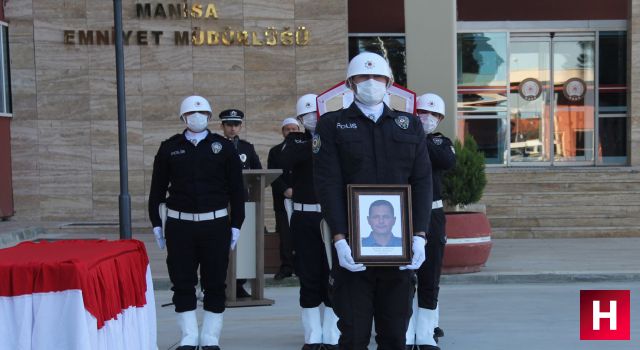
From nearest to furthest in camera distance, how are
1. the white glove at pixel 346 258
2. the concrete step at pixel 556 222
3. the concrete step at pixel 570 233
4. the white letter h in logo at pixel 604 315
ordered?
the white glove at pixel 346 258, the white letter h in logo at pixel 604 315, the concrete step at pixel 570 233, the concrete step at pixel 556 222

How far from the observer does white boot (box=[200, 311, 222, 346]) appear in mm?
7238

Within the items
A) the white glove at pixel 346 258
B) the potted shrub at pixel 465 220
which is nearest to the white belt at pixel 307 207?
the white glove at pixel 346 258

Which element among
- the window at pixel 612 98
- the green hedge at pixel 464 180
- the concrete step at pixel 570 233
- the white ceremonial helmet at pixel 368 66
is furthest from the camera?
the window at pixel 612 98

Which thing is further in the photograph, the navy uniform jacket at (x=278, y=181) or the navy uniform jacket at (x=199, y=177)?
the navy uniform jacket at (x=278, y=181)

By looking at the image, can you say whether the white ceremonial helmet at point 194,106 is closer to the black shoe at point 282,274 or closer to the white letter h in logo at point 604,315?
the white letter h in logo at point 604,315

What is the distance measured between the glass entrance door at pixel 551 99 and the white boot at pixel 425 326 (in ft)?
44.8

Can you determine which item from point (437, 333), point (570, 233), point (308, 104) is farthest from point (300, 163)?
point (570, 233)

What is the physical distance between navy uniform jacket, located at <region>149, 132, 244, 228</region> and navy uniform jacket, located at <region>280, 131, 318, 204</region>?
1.46 feet

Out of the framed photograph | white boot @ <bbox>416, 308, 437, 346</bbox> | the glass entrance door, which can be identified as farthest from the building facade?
the framed photograph

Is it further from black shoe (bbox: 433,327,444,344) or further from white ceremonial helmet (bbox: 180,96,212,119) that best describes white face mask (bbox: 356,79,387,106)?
black shoe (bbox: 433,327,444,344)

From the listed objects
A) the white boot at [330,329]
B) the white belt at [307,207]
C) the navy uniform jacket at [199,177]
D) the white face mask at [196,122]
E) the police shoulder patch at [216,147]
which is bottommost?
the white boot at [330,329]

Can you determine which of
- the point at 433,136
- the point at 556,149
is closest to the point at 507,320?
the point at 433,136

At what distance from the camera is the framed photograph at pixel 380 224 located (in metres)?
4.99

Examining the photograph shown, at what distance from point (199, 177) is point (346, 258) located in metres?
2.48
